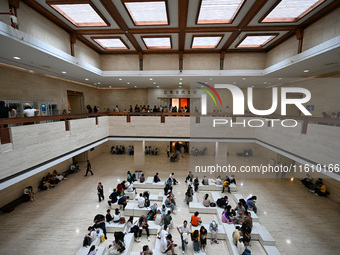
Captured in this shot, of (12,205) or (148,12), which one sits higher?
(148,12)

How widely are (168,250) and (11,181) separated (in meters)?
6.35

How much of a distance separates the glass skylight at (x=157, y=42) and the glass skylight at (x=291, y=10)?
5.50 m

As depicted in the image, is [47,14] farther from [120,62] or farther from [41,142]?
[41,142]

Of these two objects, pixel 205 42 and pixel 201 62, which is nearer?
pixel 205 42

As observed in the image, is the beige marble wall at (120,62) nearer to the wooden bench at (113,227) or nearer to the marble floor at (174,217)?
the marble floor at (174,217)

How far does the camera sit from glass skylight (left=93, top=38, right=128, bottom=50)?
1031 cm

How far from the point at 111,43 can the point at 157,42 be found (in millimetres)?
3086

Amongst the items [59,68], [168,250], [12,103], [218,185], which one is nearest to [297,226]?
[218,185]

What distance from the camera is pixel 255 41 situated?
34.5 feet

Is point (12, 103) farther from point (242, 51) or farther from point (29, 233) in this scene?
point (242, 51)

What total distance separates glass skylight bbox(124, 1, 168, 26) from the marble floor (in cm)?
1008

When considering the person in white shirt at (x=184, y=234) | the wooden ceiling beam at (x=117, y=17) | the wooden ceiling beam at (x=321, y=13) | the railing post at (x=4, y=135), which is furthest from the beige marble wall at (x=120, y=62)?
the person in white shirt at (x=184, y=234)

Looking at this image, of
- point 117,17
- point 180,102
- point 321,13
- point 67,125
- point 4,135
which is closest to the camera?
point 4,135

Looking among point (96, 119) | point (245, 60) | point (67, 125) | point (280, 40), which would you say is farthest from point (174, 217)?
point (280, 40)
